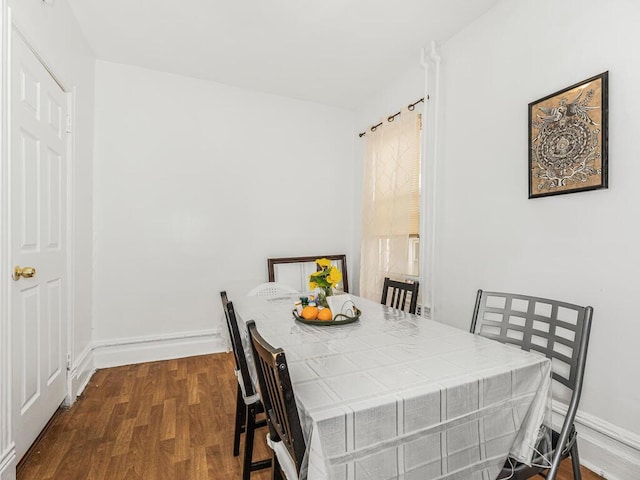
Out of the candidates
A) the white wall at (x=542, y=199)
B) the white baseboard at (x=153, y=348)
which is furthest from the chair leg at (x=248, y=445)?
the white wall at (x=542, y=199)

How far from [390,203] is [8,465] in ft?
10.1

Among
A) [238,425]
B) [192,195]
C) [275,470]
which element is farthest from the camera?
[192,195]

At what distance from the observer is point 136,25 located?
257 cm

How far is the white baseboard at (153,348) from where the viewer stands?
3062 millimetres

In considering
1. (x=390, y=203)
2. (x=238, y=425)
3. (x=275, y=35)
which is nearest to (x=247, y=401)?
(x=238, y=425)

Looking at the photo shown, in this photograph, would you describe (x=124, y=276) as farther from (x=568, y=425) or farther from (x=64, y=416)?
(x=568, y=425)

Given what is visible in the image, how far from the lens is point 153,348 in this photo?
3.22 metres

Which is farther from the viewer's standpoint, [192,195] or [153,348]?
[192,195]

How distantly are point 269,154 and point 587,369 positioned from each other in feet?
10.5

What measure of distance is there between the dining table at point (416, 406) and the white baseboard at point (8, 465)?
1.33m

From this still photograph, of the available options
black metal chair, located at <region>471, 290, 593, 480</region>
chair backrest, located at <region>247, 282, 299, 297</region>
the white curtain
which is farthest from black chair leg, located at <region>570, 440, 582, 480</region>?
chair backrest, located at <region>247, 282, 299, 297</region>

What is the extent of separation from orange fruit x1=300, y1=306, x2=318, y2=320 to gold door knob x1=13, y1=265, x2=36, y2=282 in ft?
4.57

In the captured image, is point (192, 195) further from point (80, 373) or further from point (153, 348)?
point (80, 373)

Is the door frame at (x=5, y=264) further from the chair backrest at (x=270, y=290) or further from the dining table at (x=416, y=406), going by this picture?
the chair backrest at (x=270, y=290)
